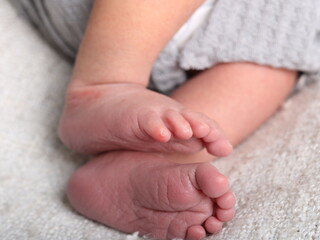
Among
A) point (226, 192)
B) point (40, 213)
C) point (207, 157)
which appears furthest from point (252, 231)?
point (40, 213)

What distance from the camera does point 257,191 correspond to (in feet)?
2.25

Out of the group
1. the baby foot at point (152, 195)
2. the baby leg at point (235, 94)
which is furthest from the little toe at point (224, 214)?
the baby leg at point (235, 94)

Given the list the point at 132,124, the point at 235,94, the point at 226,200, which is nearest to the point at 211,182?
the point at 226,200

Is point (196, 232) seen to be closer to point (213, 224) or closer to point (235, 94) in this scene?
point (213, 224)

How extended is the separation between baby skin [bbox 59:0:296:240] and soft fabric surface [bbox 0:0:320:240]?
1.3 inches

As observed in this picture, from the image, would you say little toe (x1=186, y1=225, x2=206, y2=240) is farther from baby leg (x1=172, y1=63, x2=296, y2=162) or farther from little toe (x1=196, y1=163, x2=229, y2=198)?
baby leg (x1=172, y1=63, x2=296, y2=162)

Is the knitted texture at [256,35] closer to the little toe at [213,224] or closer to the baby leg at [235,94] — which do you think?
the baby leg at [235,94]

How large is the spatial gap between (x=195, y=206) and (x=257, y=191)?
0.37ft

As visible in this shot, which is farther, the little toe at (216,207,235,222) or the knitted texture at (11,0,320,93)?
the knitted texture at (11,0,320,93)

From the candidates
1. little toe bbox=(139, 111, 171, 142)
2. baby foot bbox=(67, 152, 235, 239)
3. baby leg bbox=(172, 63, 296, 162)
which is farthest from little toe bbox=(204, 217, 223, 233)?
baby leg bbox=(172, 63, 296, 162)

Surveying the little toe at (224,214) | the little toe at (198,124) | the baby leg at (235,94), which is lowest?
the baby leg at (235,94)

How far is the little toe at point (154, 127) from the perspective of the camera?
2.02 feet

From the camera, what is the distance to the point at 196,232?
0.62 metres

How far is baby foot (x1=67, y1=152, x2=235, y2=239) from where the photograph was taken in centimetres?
60
